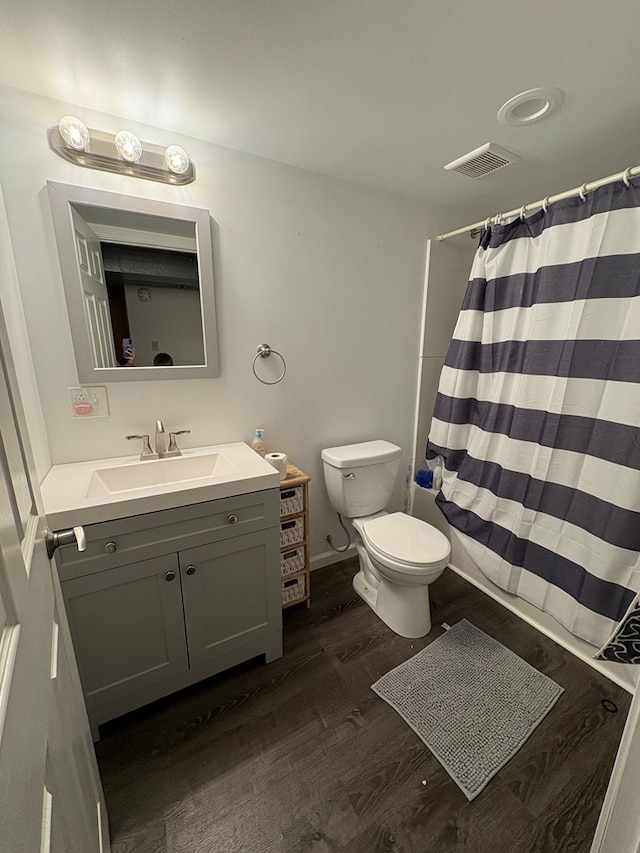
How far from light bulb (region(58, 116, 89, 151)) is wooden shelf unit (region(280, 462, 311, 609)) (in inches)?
57.3

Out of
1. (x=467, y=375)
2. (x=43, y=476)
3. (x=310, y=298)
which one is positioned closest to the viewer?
(x=43, y=476)

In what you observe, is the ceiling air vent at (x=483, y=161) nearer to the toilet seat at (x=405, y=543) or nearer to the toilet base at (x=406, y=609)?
the toilet seat at (x=405, y=543)

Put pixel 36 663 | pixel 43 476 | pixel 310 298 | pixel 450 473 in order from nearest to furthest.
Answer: pixel 36 663, pixel 43 476, pixel 310 298, pixel 450 473

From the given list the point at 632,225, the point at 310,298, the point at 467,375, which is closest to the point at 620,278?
the point at 632,225

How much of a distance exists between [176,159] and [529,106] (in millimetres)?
1303

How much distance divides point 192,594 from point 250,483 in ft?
1.48

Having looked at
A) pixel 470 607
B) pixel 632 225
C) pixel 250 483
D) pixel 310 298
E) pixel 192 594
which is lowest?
pixel 470 607

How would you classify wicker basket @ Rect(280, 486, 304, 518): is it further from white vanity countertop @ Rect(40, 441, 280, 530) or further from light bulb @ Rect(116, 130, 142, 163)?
light bulb @ Rect(116, 130, 142, 163)

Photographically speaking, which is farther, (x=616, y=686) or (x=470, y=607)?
(x=470, y=607)

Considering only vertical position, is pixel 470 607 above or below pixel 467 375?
below

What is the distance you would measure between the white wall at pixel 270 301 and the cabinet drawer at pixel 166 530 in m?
0.50

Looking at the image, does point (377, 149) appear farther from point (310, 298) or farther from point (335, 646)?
point (335, 646)

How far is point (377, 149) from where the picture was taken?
147cm

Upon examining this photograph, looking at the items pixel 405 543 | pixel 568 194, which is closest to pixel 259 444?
pixel 405 543
